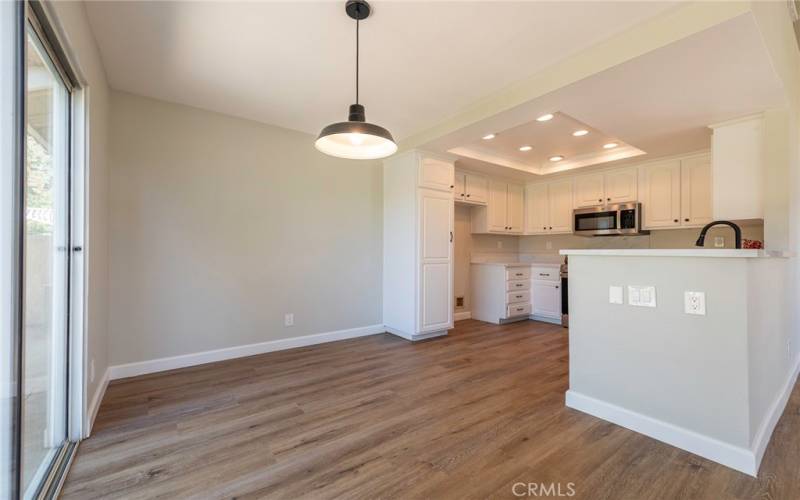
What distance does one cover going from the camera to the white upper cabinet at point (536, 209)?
219 inches

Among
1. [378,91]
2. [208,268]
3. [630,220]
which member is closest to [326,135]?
[378,91]

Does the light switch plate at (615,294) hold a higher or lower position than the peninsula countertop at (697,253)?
lower

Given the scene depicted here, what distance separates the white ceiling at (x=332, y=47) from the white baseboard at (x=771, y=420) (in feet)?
7.69

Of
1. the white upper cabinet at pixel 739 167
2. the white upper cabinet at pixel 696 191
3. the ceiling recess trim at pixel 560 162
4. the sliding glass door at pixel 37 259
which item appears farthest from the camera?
the ceiling recess trim at pixel 560 162

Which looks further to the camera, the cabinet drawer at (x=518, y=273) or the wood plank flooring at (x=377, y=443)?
the cabinet drawer at (x=518, y=273)

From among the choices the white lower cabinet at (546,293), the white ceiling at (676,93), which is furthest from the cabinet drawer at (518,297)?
the white ceiling at (676,93)

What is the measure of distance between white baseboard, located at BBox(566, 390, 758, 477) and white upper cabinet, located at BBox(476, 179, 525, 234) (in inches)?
130

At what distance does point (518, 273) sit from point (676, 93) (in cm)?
308

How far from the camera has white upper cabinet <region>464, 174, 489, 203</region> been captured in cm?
502

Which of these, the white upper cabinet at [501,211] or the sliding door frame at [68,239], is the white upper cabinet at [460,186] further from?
the sliding door frame at [68,239]

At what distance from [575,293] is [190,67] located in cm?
320

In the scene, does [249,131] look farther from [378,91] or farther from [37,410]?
[37,410]

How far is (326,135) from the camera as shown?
6.38ft

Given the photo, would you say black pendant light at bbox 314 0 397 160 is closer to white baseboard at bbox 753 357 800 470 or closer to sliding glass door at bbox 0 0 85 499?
sliding glass door at bbox 0 0 85 499
